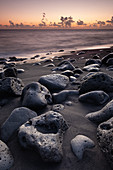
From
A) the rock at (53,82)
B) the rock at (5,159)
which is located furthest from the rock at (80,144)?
the rock at (53,82)

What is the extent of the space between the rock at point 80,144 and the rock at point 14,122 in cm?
68

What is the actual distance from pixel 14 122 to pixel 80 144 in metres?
0.87

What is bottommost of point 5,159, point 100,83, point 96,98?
point 5,159

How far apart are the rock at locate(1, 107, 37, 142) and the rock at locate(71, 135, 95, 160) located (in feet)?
2.24

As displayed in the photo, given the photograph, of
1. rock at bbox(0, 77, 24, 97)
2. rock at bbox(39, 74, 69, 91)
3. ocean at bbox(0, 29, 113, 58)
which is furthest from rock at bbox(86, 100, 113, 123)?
ocean at bbox(0, 29, 113, 58)

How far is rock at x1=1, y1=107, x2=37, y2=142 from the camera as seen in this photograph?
1.80 m

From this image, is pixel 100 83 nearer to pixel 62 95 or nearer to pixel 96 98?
pixel 96 98

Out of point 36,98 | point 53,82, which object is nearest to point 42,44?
point 53,82

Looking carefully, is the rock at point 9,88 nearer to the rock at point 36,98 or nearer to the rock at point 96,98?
the rock at point 36,98

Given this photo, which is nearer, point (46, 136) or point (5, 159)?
point (5, 159)

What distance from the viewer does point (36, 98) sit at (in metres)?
2.31

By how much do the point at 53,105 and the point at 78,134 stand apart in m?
0.79

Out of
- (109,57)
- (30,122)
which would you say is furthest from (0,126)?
(109,57)

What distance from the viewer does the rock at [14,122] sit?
5.90 feet
